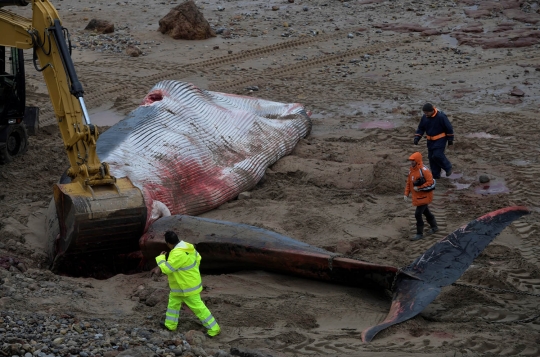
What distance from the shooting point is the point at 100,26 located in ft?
66.2

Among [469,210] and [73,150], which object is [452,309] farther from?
[73,150]

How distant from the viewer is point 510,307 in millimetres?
7688

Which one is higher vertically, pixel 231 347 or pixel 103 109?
pixel 231 347

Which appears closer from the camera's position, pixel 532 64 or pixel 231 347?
pixel 231 347

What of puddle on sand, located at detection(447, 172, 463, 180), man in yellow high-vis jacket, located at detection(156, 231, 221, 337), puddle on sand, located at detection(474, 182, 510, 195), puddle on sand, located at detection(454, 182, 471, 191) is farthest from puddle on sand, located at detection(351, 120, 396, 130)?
man in yellow high-vis jacket, located at detection(156, 231, 221, 337)

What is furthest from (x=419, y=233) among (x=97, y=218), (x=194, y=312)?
(x=97, y=218)

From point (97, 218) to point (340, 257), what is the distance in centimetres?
274

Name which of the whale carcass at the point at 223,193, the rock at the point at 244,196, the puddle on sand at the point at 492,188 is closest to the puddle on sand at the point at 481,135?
the puddle on sand at the point at 492,188

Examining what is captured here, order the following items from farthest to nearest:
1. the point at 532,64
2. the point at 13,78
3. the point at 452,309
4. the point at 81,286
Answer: the point at 532,64, the point at 13,78, the point at 81,286, the point at 452,309

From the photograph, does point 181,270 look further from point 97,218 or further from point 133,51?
point 133,51

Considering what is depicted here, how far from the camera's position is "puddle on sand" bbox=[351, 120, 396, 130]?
47.5 feet

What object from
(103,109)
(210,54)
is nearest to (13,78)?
(103,109)

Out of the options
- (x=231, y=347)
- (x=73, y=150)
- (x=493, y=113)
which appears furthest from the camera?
(x=493, y=113)

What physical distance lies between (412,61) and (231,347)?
41.4 ft
